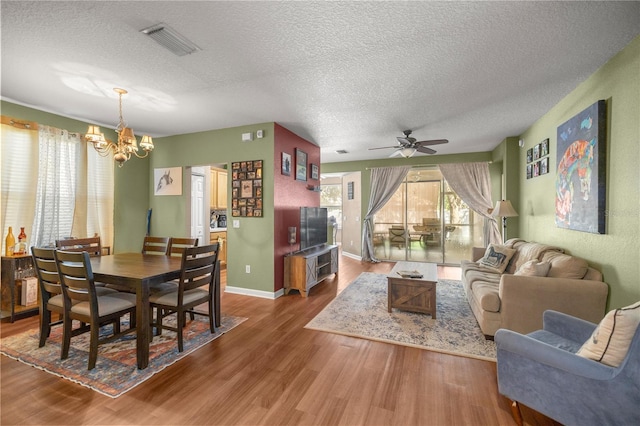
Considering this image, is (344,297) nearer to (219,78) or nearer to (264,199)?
(264,199)

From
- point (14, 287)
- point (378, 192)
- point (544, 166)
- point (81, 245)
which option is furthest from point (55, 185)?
point (544, 166)

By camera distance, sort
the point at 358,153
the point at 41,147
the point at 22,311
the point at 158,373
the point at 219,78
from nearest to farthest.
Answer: the point at 158,373, the point at 219,78, the point at 22,311, the point at 41,147, the point at 358,153

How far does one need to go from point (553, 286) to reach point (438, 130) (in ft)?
9.79

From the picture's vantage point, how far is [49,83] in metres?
2.94

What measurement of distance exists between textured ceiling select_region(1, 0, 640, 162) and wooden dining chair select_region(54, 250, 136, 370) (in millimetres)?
1711

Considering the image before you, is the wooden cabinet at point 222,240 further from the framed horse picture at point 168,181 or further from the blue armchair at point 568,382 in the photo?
the blue armchair at point 568,382

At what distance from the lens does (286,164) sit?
15.2ft

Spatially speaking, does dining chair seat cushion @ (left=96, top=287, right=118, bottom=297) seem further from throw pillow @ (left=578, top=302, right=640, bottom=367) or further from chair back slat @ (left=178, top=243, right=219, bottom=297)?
throw pillow @ (left=578, top=302, right=640, bottom=367)

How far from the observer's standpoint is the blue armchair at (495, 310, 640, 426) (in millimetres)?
1358

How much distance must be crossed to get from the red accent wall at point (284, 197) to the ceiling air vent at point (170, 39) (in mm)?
2028

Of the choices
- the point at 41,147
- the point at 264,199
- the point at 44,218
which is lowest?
the point at 44,218

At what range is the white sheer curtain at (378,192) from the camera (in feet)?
22.9

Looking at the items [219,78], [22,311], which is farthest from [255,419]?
[22,311]

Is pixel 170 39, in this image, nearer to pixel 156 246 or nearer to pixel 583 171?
pixel 156 246
